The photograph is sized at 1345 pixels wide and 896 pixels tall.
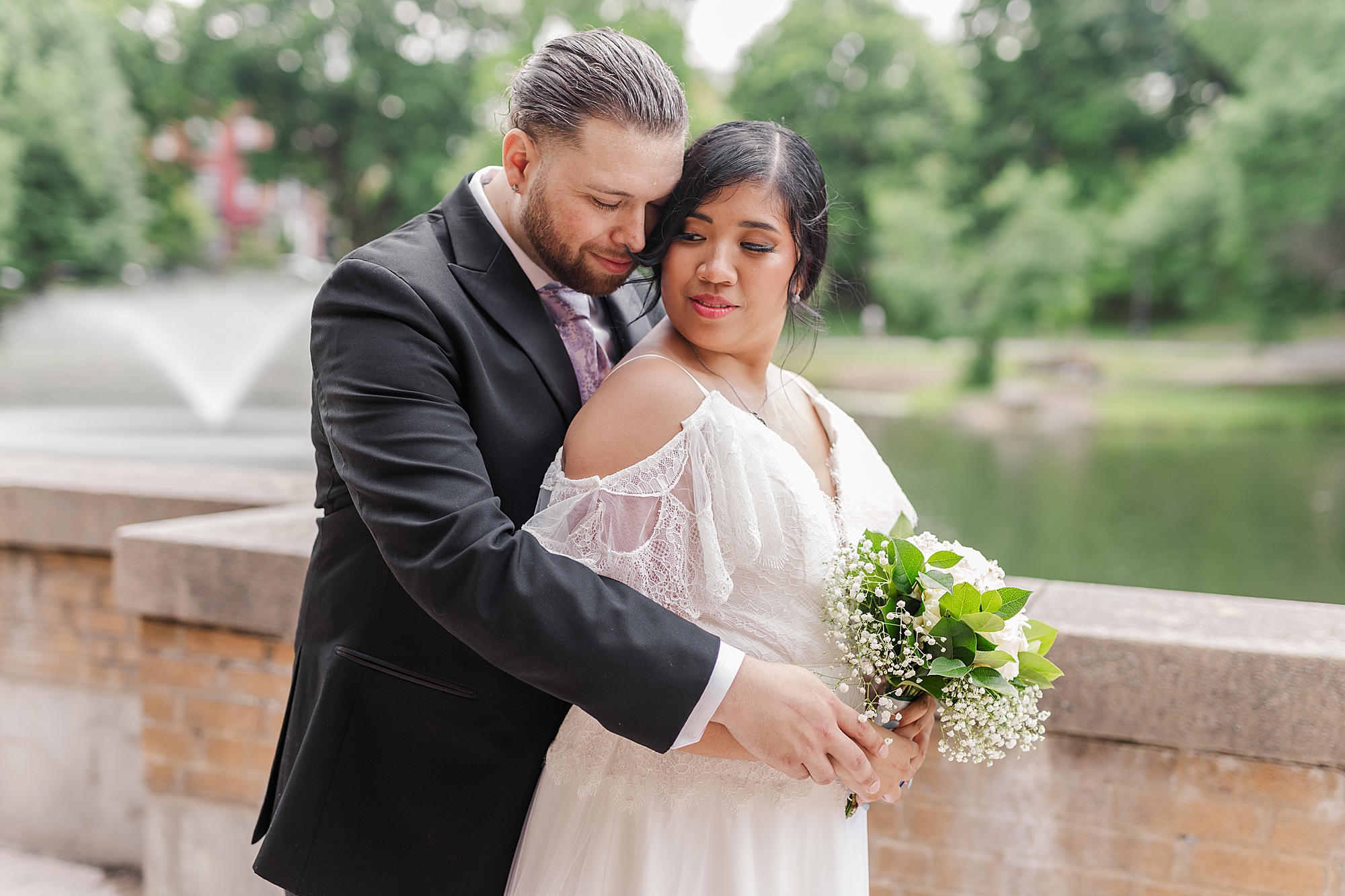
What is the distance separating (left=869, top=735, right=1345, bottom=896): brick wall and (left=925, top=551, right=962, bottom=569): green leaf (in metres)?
0.95

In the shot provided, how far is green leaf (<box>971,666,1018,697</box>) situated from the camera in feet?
5.41

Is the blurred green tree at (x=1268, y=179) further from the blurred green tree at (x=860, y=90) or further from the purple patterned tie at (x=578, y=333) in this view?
the purple patterned tie at (x=578, y=333)

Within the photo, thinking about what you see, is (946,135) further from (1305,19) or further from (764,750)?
(764,750)

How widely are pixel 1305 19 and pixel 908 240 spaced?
7.03m

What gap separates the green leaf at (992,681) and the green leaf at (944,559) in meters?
0.18

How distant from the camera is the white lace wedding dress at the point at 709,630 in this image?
171 cm

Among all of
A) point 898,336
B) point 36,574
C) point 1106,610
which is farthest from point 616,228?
point 898,336

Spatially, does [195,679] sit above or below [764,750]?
below

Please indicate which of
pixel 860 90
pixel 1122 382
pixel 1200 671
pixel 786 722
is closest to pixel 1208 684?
pixel 1200 671

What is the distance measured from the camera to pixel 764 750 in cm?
163

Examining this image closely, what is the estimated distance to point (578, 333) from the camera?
6.88 feet

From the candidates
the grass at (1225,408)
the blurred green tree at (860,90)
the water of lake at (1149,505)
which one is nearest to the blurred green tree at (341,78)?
the blurred green tree at (860,90)

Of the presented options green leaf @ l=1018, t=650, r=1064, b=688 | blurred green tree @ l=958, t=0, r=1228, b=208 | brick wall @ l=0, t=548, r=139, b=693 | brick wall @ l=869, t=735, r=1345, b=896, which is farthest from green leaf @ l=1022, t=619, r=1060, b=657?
blurred green tree @ l=958, t=0, r=1228, b=208

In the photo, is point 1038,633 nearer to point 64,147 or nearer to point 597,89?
point 597,89
